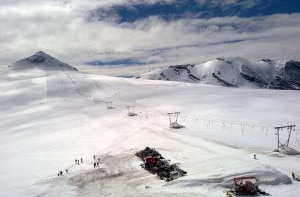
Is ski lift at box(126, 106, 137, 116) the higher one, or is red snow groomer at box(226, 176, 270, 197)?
ski lift at box(126, 106, 137, 116)

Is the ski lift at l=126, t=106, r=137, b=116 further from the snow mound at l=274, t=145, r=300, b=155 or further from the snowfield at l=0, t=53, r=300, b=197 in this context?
the snow mound at l=274, t=145, r=300, b=155

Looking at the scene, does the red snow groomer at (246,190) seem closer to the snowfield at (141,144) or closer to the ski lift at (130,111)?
the snowfield at (141,144)

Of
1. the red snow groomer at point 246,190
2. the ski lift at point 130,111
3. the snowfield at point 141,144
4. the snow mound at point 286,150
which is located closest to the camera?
the red snow groomer at point 246,190

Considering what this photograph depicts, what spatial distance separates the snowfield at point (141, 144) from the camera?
45141mm

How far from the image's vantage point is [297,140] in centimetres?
6406

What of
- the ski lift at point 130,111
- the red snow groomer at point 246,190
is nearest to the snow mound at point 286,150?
the red snow groomer at point 246,190

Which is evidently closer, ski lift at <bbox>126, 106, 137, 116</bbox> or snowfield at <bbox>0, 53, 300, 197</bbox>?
snowfield at <bbox>0, 53, 300, 197</bbox>

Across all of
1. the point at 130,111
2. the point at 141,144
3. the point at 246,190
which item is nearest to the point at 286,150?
the point at 246,190

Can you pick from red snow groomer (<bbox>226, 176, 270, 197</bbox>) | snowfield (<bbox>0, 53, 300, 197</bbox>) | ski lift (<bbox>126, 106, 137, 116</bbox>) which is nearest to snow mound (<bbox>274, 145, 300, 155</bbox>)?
snowfield (<bbox>0, 53, 300, 197</bbox>)

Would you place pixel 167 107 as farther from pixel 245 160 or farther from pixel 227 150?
pixel 245 160

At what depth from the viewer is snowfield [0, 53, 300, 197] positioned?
148 ft

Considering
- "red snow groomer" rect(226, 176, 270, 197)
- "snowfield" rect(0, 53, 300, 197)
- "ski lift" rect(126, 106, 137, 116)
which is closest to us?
"red snow groomer" rect(226, 176, 270, 197)

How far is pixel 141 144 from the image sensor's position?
68.9 meters

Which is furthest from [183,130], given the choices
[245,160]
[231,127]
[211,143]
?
[245,160]
